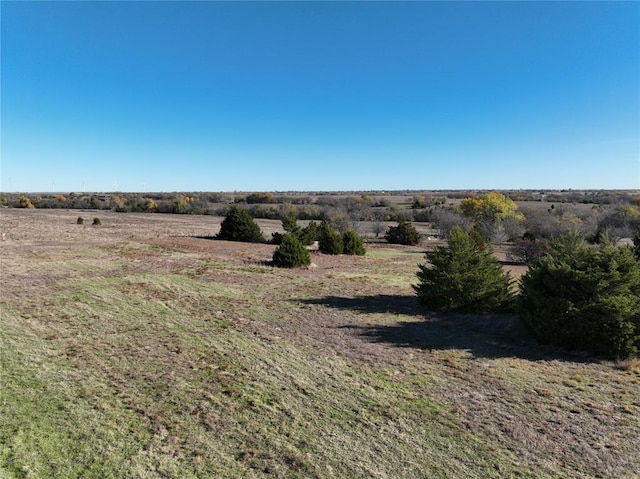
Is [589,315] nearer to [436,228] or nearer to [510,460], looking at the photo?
[510,460]

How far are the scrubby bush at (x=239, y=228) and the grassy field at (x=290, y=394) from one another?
1908cm

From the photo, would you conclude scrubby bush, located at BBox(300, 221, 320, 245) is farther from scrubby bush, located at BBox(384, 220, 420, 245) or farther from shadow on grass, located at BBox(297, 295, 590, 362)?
shadow on grass, located at BBox(297, 295, 590, 362)

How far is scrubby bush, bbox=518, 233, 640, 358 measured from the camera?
28.2ft

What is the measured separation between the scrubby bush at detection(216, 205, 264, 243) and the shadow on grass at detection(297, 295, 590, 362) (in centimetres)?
1969

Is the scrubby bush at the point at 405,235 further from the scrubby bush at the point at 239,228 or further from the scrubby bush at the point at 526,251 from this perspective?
the scrubby bush at the point at 239,228

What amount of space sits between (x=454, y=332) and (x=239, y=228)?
79.4 feet

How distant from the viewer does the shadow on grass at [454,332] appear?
367 inches

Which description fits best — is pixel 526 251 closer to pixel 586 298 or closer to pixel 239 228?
pixel 586 298

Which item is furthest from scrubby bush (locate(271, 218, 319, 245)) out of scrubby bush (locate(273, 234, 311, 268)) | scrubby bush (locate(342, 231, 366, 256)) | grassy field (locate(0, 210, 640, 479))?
grassy field (locate(0, 210, 640, 479))

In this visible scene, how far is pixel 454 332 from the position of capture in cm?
1097

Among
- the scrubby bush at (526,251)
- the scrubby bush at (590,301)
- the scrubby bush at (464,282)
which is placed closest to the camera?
the scrubby bush at (590,301)

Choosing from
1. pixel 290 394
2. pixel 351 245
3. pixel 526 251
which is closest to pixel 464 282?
pixel 290 394

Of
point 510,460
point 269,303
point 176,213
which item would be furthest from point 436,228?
point 176,213

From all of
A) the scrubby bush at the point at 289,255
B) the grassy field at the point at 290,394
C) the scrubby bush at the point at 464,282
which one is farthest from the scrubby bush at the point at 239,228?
the scrubby bush at the point at 464,282
